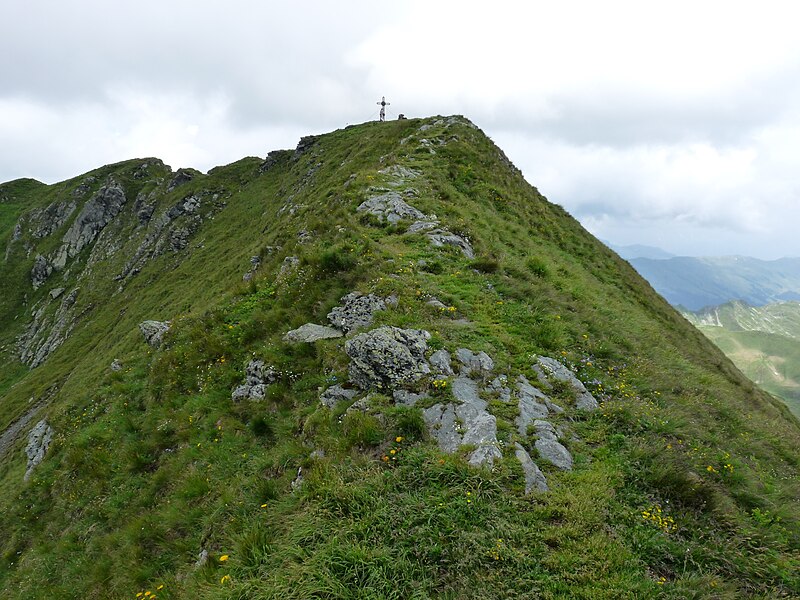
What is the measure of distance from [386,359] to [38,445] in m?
17.6

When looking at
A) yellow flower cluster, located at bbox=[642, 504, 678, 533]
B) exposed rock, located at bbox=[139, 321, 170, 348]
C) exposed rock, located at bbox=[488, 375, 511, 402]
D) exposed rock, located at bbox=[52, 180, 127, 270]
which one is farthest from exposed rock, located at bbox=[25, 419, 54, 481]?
exposed rock, located at bbox=[52, 180, 127, 270]

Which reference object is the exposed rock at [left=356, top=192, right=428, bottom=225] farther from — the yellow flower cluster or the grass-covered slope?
the yellow flower cluster

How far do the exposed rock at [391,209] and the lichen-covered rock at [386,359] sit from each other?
10.0 m

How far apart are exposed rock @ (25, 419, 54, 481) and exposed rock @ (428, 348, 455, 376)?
16144 millimetres

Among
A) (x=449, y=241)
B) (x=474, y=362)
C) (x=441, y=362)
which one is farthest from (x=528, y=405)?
(x=449, y=241)

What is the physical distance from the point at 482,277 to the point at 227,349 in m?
9.63

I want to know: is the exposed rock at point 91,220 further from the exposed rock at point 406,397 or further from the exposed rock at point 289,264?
the exposed rock at point 406,397

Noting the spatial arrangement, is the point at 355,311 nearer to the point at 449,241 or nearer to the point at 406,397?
the point at 406,397

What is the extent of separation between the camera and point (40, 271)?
3467 inches

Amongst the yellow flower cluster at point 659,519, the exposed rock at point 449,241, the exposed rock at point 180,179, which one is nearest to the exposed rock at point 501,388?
the yellow flower cluster at point 659,519

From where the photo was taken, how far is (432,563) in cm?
582

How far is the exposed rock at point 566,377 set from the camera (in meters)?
9.36

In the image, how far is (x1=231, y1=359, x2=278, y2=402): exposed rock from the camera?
1103 centimetres

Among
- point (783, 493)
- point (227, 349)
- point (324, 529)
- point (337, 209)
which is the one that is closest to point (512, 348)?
point (783, 493)
